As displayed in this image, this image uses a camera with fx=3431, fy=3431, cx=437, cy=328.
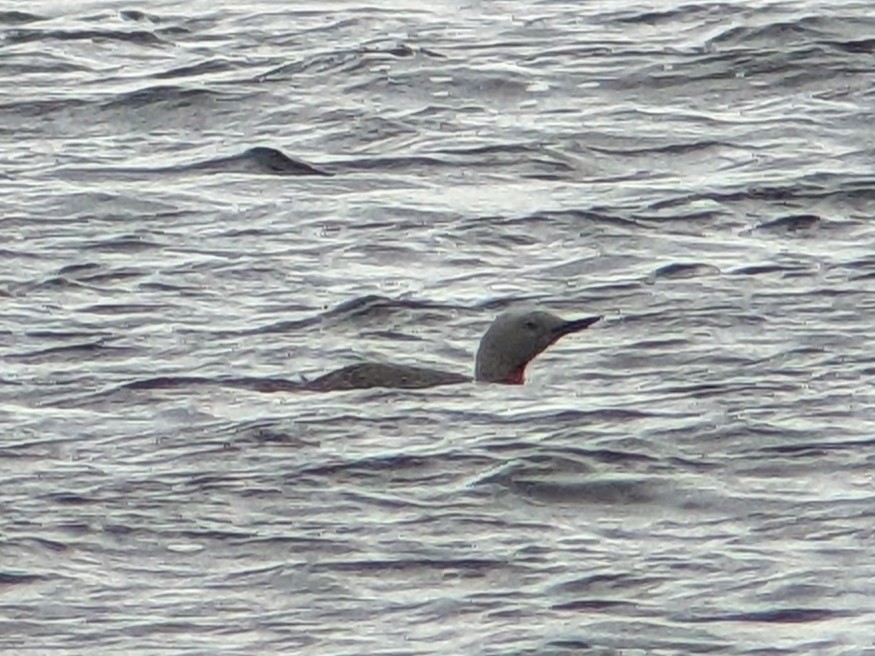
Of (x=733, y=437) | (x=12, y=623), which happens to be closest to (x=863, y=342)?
(x=733, y=437)

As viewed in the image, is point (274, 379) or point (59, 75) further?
point (59, 75)

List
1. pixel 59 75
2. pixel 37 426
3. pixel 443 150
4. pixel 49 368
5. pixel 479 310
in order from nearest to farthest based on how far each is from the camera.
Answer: pixel 37 426 < pixel 49 368 < pixel 479 310 < pixel 443 150 < pixel 59 75

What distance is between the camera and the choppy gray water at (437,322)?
11133 mm

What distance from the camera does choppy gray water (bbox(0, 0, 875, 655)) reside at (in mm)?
11133

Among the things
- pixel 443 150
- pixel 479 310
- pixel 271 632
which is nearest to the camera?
pixel 271 632

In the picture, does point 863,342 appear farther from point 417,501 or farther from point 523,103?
point 523,103

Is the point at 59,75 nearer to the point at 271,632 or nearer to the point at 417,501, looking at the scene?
the point at 417,501

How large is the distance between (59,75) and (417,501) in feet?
25.1

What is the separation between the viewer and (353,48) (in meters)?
19.5

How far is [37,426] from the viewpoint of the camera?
13039mm

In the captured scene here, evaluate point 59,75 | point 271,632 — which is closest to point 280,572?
point 271,632

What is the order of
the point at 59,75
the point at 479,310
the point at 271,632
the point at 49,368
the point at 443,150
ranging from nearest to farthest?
the point at 271,632
the point at 49,368
the point at 479,310
the point at 443,150
the point at 59,75

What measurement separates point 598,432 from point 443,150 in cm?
454

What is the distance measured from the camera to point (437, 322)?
14.7 m
